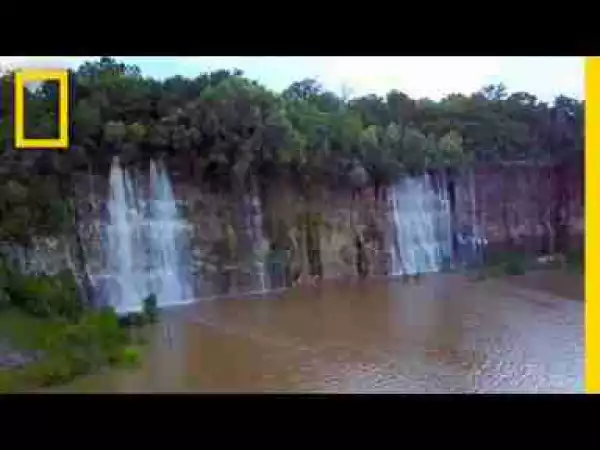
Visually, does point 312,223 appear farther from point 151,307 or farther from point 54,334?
point 54,334

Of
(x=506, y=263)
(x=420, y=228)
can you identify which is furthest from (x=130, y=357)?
(x=506, y=263)

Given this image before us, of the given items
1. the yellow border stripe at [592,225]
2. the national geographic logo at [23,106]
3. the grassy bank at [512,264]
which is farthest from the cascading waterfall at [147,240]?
the yellow border stripe at [592,225]

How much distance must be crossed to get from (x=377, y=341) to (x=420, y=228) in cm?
54

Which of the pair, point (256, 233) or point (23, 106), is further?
point (256, 233)

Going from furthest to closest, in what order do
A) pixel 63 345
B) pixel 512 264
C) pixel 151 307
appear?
pixel 512 264 < pixel 151 307 < pixel 63 345

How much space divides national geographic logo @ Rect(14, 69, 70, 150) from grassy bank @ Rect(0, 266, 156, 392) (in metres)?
0.53

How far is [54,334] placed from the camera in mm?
3377

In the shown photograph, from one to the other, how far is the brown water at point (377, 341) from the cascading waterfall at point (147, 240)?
13 centimetres

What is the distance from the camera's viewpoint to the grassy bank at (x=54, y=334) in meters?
3.35

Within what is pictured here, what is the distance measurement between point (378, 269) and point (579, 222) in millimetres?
857
